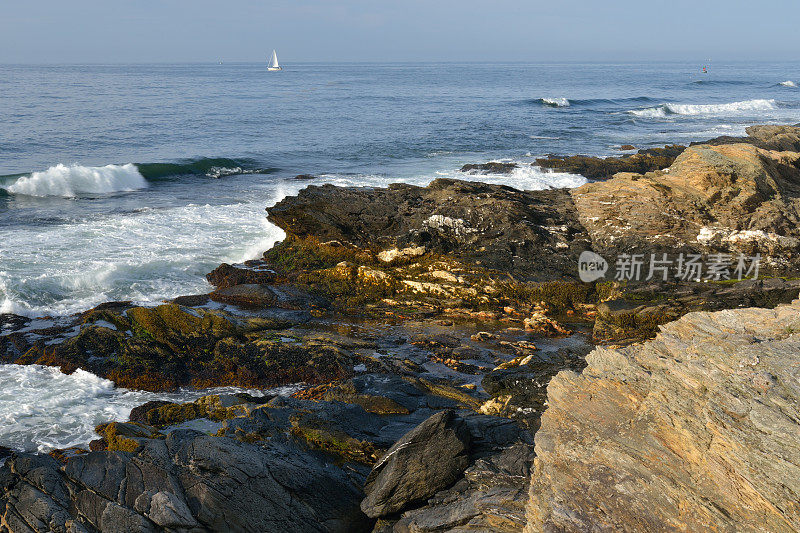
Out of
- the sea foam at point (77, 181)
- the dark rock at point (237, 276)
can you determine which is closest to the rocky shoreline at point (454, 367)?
the dark rock at point (237, 276)

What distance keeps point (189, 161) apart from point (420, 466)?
34584 millimetres

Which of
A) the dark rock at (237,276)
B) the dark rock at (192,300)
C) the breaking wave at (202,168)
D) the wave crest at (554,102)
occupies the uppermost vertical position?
the wave crest at (554,102)

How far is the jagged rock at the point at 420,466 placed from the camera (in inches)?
298

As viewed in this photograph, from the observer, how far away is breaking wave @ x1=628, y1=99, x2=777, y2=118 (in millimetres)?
65438

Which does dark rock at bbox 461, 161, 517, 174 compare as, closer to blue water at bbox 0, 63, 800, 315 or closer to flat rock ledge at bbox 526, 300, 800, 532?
blue water at bbox 0, 63, 800, 315

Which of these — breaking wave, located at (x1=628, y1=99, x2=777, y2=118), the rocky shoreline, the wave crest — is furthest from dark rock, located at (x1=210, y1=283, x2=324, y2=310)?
the wave crest

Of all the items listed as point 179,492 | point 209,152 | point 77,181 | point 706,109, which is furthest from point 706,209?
point 706,109

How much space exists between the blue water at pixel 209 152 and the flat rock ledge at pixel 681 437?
1325cm

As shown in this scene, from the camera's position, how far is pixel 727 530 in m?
5.11

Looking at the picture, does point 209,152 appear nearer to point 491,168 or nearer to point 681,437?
point 491,168

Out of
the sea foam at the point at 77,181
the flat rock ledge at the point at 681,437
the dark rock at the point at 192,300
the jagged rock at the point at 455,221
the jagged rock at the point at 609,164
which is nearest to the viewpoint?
the flat rock ledge at the point at 681,437

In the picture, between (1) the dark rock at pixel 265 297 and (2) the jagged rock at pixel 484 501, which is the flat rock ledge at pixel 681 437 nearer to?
(2) the jagged rock at pixel 484 501

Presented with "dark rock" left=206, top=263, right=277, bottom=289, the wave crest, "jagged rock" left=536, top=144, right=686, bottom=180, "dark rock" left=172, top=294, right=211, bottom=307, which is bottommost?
"dark rock" left=172, top=294, right=211, bottom=307

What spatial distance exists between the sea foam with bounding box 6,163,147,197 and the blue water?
0.31 ft
